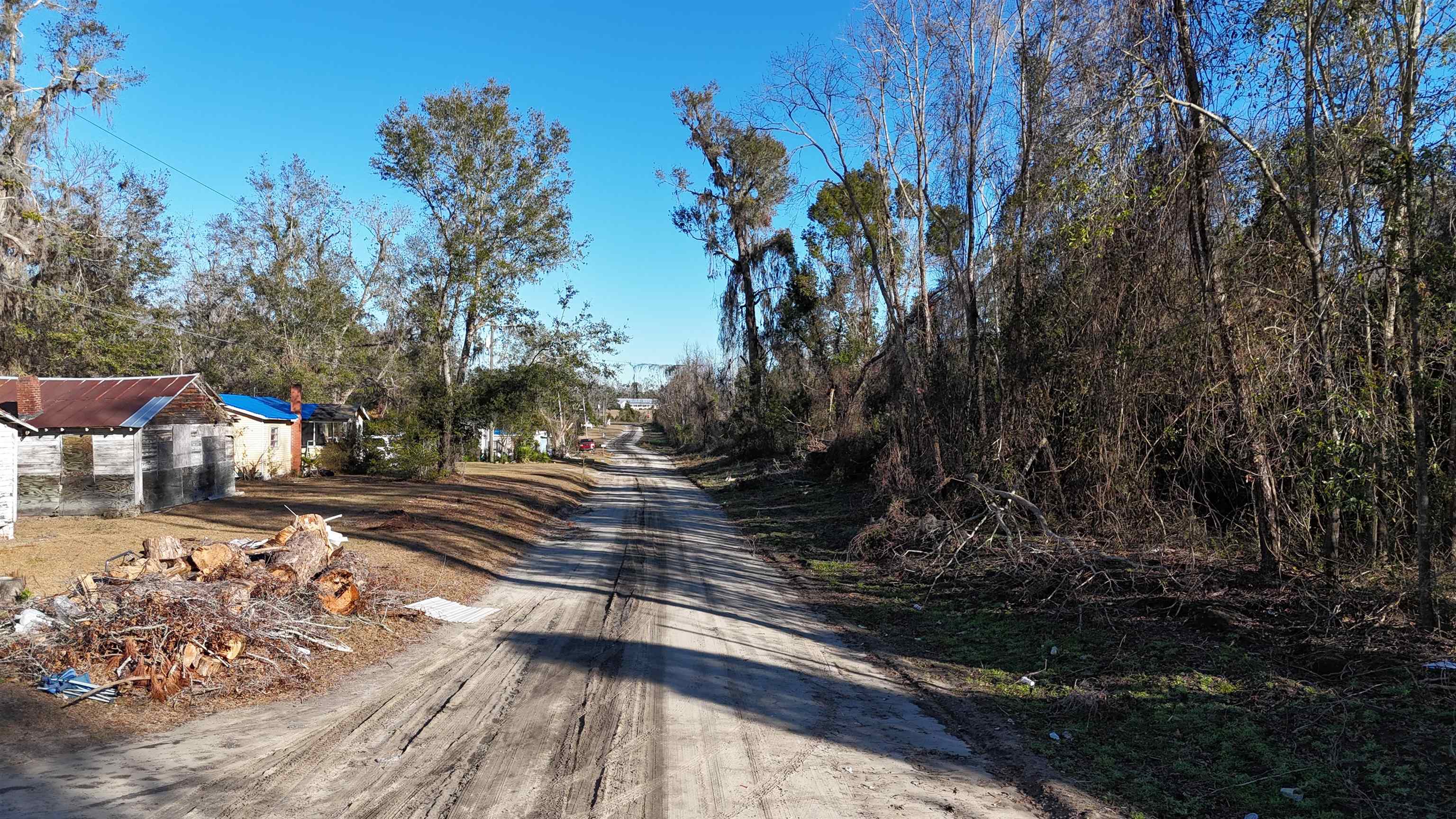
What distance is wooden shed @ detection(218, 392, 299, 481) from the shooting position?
27.6m

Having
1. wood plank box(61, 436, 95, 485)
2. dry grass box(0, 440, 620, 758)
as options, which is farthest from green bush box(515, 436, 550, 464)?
wood plank box(61, 436, 95, 485)

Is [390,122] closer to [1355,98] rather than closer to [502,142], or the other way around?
[502,142]

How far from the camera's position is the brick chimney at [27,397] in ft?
54.0

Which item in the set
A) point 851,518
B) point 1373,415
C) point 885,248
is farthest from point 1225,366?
point 885,248

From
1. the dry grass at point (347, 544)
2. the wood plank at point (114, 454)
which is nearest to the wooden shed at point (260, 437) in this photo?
the dry grass at point (347, 544)

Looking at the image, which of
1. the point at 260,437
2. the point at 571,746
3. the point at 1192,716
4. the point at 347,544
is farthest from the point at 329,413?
the point at 1192,716

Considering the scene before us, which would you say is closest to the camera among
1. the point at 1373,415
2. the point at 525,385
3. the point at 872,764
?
the point at 872,764

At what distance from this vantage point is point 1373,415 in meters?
6.76

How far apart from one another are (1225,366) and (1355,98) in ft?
10.3

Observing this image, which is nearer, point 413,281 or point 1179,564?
point 1179,564

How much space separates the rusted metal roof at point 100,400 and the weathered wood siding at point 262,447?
7018mm

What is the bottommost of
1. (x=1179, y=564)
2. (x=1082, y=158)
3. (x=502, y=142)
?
(x=1179, y=564)

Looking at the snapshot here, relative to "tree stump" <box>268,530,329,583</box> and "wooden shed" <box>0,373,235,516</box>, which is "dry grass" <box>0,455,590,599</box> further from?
"tree stump" <box>268,530,329,583</box>

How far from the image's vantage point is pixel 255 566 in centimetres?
838
